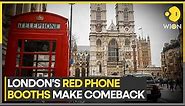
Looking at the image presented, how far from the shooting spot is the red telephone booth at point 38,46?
520cm

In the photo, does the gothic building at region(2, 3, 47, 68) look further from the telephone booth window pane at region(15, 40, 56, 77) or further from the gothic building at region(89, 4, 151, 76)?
the gothic building at region(89, 4, 151, 76)

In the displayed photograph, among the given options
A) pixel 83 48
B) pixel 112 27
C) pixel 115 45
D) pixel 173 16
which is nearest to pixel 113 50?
pixel 115 45

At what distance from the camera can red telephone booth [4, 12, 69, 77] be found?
520 centimetres

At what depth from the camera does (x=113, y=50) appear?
5.55 meters

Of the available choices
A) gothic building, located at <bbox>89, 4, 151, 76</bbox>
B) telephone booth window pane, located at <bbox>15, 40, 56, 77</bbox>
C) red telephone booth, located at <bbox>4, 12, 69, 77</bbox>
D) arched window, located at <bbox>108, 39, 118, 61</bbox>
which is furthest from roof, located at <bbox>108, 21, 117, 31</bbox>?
telephone booth window pane, located at <bbox>15, 40, 56, 77</bbox>

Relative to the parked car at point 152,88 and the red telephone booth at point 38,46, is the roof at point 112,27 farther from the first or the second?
the parked car at point 152,88

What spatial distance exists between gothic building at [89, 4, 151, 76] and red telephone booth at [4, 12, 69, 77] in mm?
539

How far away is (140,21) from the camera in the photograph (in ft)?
18.2

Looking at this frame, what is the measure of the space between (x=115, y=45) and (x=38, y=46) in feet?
4.53

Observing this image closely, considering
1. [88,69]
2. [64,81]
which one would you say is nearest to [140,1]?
[88,69]

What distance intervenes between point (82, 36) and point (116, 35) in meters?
0.62

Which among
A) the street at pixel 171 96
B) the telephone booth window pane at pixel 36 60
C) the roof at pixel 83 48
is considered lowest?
the street at pixel 171 96

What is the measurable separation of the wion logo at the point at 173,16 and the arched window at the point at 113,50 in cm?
95

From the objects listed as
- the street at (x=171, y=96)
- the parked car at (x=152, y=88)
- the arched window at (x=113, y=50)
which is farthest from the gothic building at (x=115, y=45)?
the street at (x=171, y=96)
